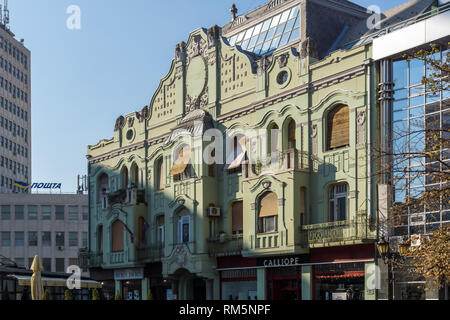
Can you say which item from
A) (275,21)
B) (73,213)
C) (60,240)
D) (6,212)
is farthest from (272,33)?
(60,240)

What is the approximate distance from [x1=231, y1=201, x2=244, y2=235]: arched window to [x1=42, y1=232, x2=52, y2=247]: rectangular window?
196ft

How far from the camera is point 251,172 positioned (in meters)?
37.9

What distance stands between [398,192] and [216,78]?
14.7 m

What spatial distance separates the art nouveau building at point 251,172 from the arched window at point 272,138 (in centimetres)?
6

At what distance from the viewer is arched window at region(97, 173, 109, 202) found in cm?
5134

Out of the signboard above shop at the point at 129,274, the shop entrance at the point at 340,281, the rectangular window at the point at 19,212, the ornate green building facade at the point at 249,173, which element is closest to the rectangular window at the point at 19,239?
the rectangular window at the point at 19,212

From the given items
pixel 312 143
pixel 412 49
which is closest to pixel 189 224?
pixel 312 143

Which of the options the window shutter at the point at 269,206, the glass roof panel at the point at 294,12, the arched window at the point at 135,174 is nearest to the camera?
the window shutter at the point at 269,206

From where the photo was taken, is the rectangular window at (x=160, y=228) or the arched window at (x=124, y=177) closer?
the rectangular window at (x=160, y=228)

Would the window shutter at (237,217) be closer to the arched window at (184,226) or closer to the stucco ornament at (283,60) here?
the arched window at (184,226)

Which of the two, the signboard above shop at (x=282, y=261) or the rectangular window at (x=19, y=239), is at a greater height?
the rectangular window at (x=19, y=239)

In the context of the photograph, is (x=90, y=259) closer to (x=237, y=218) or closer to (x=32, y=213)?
(x=237, y=218)

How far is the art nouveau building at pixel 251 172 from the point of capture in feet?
109

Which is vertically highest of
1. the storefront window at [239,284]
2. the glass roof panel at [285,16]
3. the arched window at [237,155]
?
the glass roof panel at [285,16]
